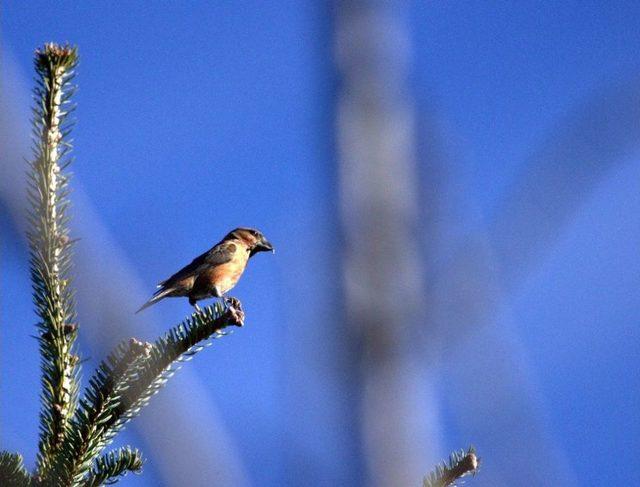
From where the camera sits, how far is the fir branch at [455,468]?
112 inches

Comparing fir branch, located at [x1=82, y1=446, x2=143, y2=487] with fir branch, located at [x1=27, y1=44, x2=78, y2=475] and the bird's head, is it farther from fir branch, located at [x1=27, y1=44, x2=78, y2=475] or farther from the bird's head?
the bird's head

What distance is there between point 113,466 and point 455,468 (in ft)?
3.61

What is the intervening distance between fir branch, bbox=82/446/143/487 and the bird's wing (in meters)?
4.69

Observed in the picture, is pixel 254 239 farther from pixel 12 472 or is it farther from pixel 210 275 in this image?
pixel 12 472

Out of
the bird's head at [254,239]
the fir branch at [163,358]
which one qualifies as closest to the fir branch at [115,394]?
the fir branch at [163,358]

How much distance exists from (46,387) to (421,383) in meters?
1.64

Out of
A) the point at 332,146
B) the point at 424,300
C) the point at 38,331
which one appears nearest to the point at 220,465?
the point at 424,300

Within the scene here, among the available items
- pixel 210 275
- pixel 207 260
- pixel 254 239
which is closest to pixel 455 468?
pixel 210 275

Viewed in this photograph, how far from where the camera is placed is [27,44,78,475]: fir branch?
290 centimetres

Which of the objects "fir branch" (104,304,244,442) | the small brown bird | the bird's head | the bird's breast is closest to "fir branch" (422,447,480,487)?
"fir branch" (104,304,244,442)

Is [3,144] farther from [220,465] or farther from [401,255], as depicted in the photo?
[401,255]

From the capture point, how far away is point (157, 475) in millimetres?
1801

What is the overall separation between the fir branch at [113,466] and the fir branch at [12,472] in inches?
7.4

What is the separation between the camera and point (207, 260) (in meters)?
7.82
